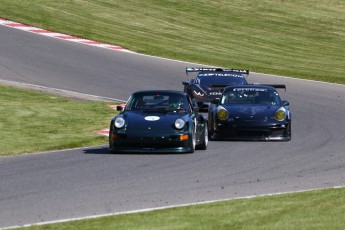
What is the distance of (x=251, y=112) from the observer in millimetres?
21266

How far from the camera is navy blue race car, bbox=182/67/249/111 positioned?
1083 inches

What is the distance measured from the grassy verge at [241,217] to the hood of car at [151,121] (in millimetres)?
5938

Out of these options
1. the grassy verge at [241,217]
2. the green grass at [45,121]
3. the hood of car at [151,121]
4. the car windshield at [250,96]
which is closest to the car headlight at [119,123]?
the hood of car at [151,121]

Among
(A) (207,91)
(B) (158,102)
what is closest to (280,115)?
(B) (158,102)

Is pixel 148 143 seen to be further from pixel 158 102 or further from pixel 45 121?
pixel 45 121

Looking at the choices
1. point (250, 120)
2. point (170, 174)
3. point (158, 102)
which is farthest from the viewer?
point (250, 120)

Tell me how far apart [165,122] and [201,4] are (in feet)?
100

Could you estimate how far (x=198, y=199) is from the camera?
1288cm

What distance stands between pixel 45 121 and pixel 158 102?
401 cm

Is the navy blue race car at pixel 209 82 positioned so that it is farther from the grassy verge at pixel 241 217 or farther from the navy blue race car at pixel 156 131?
the grassy verge at pixel 241 217

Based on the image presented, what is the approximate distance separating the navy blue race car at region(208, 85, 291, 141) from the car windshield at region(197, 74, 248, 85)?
5.62 m

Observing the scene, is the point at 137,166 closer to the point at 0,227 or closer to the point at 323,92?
the point at 0,227

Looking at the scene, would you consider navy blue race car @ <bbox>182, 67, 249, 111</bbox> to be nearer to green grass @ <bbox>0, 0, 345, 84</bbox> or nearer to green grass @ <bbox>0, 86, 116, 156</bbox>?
green grass @ <bbox>0, 86, 116, 156</bbox>

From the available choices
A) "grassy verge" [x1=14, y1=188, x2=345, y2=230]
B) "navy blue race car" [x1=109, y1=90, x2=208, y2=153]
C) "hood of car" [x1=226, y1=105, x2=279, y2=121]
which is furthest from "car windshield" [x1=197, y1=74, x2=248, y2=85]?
"grassy verge" [x1=14, y1=188, x2=345, y2=230]
